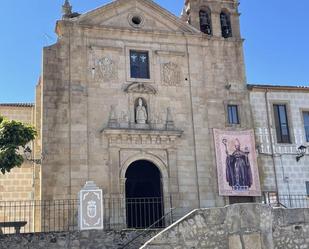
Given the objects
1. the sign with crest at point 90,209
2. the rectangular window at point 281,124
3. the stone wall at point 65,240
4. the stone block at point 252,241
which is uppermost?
the rectangular window at point 281,124

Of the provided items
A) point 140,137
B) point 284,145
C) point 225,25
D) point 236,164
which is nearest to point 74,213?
point 140,137

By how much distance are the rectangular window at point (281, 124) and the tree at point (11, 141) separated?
11783 millimetres

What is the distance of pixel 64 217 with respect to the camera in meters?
20.1

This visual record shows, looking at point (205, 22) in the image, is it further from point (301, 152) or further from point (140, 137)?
point (301, 152)

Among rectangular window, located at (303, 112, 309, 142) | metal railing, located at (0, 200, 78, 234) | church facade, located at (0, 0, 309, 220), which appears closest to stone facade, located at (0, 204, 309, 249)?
metal railing, located at (0, 200, 78, 234)

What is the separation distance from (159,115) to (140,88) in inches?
57.2

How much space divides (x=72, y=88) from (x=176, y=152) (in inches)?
206

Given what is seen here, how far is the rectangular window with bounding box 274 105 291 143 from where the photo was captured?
24391 mm

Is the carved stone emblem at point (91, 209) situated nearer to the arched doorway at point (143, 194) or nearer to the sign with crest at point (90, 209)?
the sign with crest at point (90, 209)

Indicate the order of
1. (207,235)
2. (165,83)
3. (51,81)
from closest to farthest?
1. (207,235)
2. (51,81)
3. (165,83)

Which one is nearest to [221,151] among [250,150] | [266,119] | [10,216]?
[250,150]

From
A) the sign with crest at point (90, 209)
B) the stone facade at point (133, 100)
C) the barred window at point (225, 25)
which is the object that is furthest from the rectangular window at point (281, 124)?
the sign with crest at point (90, 209)

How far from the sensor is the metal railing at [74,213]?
19.9 metres

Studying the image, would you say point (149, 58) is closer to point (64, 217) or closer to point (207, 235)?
point (64, 217)
